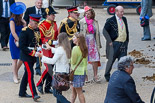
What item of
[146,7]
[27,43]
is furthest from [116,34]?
[146,7]

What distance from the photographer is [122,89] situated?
6180mm

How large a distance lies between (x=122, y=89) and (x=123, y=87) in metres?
0.03

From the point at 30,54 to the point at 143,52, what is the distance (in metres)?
5.27

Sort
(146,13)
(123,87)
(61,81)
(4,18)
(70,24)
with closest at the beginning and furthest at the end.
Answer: (123,87), (61,81), (70,24), (4,18), (146,13)

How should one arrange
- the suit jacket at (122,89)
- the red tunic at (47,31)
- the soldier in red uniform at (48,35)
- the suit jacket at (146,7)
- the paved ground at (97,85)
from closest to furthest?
the suit jacket at (122,89)
the paved ground at (97,85)
the soldier in red uniform at (48,35)
the red tunic at (47,31)
the suit jacket at (146,7)

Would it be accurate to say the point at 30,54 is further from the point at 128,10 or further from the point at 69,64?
the point at 128,10

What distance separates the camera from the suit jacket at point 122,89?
20.1 feet

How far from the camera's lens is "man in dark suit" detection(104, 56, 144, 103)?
20.1 feet

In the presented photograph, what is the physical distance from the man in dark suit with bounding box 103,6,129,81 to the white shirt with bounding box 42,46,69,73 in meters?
2.47

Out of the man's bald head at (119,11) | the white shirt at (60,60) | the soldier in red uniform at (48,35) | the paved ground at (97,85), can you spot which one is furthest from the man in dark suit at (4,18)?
the white shirt at (60,60)

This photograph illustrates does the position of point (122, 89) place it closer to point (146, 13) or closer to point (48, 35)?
point (48, 35)

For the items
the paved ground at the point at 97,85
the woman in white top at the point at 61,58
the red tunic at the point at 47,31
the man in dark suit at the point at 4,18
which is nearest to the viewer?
the woman in white top at the point at 61,58

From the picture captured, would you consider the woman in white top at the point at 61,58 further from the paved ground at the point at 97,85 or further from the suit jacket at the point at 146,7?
the suit jacket at the point at 146,7

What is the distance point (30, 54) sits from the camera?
861cm
